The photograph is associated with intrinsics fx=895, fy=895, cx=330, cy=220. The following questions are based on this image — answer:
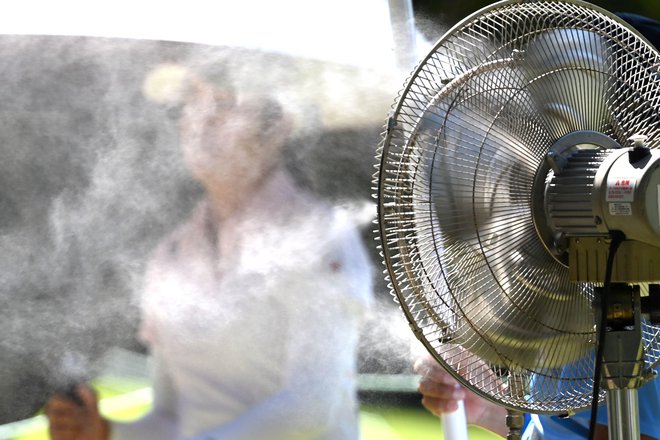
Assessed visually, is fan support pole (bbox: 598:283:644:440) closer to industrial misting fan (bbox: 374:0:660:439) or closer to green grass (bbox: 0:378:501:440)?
industrial misting fan (bbox: 374:0:660:439)

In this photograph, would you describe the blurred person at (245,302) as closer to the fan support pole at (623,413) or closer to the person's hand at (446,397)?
the person's hand at (446,397)

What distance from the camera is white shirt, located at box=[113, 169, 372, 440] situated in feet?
7.01

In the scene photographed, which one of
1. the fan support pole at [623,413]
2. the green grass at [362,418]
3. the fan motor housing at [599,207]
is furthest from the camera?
the green grass at [362,418]

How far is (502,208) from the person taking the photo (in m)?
1.28

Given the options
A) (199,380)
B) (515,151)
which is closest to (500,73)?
(515,151)

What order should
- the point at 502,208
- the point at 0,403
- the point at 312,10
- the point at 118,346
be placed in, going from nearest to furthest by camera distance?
the point at 502,208 → the point at 0,403 → the point at 118,346 → the point at 312,10

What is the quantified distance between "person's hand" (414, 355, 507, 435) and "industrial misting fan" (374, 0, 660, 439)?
3.20 ft

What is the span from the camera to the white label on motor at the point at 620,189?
1165 millimetres

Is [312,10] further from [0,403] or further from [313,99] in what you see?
Answer: [0,403]

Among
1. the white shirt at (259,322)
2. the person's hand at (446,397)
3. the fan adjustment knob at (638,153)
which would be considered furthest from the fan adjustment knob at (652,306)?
the white shirt at (259,322)

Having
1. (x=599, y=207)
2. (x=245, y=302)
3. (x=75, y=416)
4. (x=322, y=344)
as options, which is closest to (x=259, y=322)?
(x=245, y=302)

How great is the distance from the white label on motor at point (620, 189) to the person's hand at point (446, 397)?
3.80 ft

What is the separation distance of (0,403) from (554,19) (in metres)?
1.37

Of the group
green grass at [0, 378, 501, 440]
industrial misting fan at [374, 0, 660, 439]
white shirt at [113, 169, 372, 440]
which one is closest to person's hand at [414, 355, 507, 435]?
green grass at [0, 378, 501, 440]
